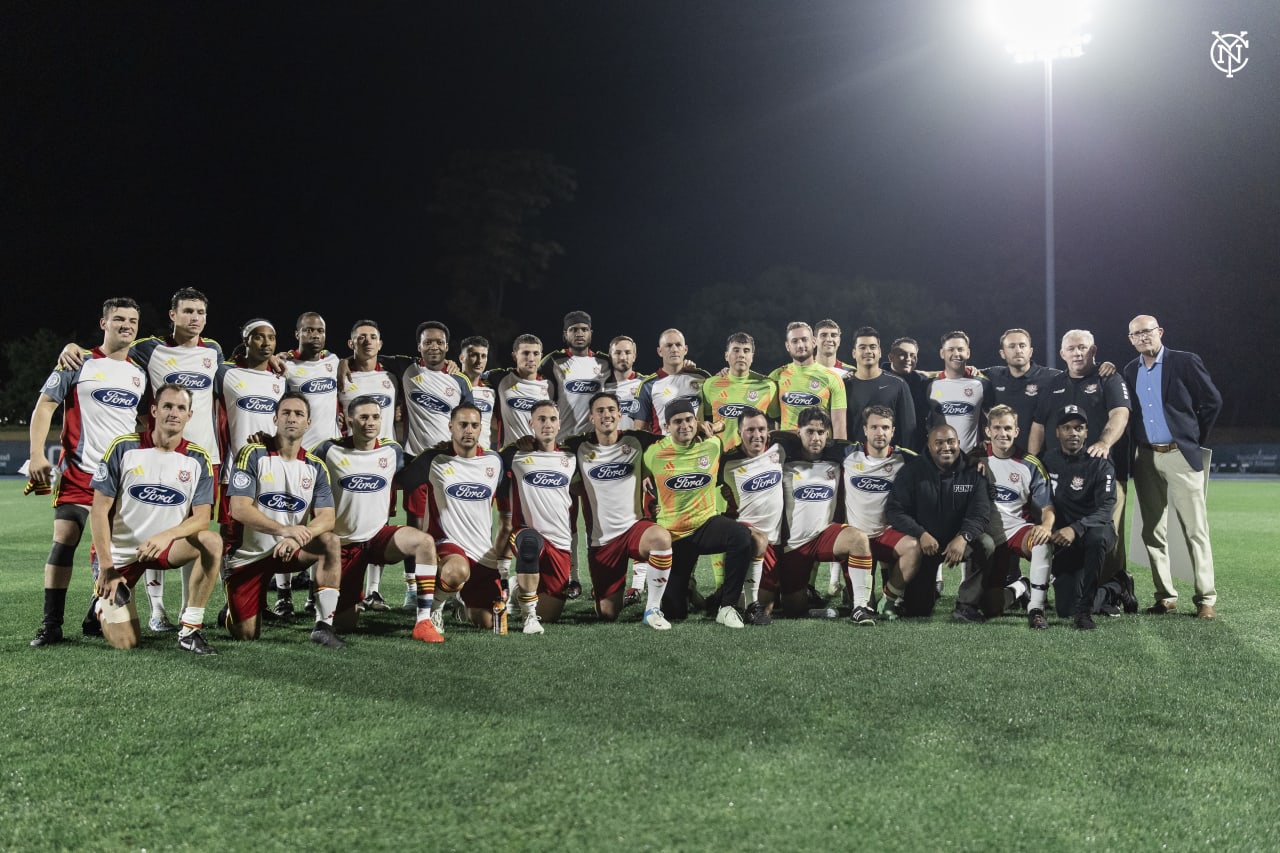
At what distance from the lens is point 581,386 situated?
23.6 feet

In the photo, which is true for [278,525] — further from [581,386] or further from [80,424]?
[581,386]

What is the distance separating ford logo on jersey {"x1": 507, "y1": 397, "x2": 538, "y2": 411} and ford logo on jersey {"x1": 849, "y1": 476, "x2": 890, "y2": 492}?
2.45m

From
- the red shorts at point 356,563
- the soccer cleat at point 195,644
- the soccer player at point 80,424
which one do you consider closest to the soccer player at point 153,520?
the soccer cleat at point 195,644

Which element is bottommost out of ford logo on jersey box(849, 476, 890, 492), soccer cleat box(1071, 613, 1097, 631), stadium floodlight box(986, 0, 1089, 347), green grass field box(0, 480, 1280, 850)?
green grass field box(0, 480, 1280, 850)

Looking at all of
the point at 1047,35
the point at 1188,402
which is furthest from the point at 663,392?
the point at 1047,35

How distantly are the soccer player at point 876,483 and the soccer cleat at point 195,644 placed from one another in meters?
3.61

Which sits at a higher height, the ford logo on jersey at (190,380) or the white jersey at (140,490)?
the ford logo on jersey at (190,380)

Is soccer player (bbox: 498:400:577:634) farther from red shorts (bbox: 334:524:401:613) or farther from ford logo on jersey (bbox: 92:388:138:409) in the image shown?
ford logo on jersey (bbox: 92:388:138:409)

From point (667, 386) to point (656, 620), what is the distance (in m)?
1.99

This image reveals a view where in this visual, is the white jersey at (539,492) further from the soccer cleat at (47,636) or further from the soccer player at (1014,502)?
the soccer player at (1014,502)

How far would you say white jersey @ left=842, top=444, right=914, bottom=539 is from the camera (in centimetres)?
595

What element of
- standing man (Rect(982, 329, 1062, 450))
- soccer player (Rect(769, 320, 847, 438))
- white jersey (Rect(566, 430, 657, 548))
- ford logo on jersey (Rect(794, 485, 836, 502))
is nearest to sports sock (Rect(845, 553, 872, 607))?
ford logo on jersey (Rect(794, 485, 836, 502))

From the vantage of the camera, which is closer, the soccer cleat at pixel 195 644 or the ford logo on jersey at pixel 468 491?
the soccer cleat at pixel 195 644

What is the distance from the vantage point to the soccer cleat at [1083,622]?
5293mm
